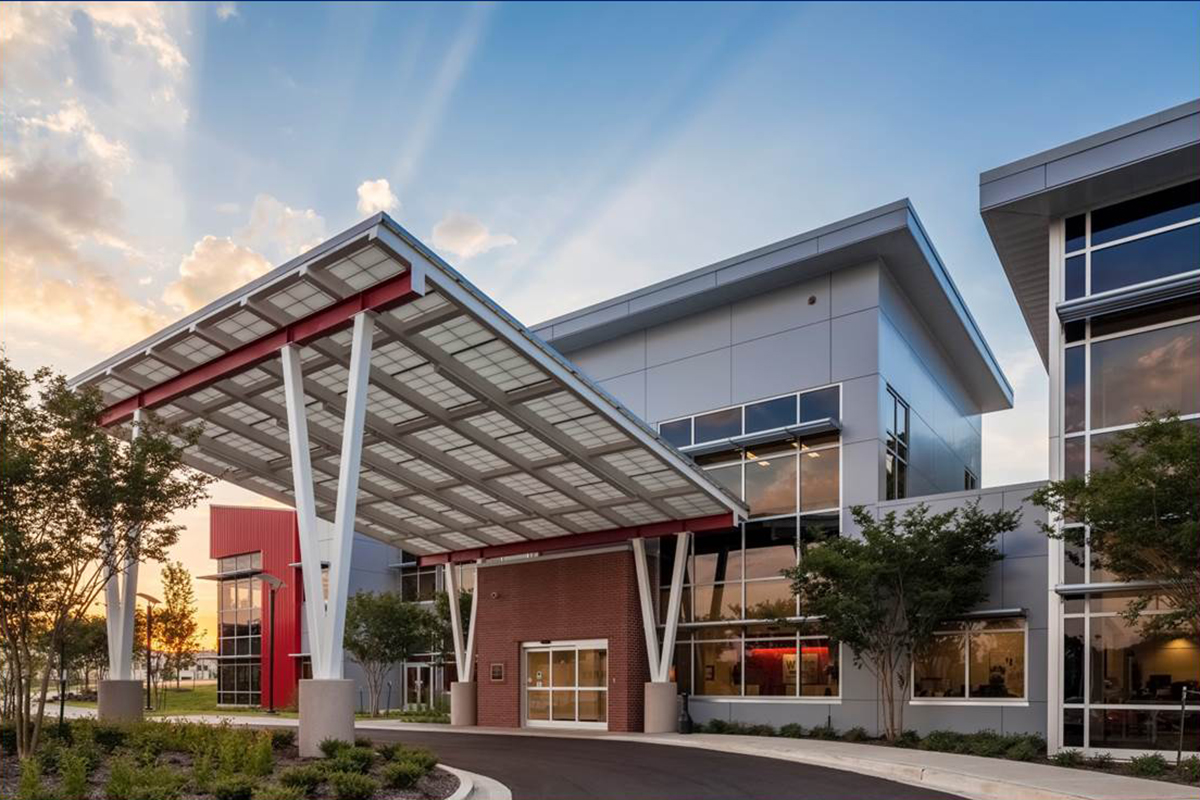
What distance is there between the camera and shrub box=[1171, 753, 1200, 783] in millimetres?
16594

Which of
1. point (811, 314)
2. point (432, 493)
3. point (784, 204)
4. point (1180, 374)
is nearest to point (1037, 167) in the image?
point (1180, 374)

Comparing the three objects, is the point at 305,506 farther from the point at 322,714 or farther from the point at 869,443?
the point at 869,443

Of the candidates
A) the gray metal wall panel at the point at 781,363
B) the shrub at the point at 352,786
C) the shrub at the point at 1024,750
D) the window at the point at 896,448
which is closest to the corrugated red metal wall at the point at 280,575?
the gray metal wall panel at the point at 781,363

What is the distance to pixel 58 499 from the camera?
58.6ft

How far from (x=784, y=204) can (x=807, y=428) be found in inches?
614

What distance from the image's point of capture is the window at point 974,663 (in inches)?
920

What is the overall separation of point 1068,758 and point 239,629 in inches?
1755

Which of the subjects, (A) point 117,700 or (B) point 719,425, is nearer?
(A) point 117,700

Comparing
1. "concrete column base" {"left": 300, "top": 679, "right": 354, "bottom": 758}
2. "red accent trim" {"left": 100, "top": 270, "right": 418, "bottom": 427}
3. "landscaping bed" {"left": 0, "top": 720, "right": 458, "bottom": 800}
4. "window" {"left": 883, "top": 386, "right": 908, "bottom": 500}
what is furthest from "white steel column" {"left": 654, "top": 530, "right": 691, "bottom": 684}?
"red accent trim" {"left": 100, "top": 270, "right": 418, "bottom": 427}

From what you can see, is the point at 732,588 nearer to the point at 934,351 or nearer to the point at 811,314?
the point at 811,314

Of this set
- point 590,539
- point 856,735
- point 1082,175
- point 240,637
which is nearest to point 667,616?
point 590,539

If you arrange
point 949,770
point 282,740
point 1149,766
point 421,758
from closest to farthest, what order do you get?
point 421,758
point 1149,766
point 949,770
point 282,740

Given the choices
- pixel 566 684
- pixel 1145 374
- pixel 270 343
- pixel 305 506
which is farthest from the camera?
pixel 566 684

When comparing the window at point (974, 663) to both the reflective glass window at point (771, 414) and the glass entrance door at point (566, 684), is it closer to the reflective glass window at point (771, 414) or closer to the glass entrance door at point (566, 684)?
the reflective glass window at point (771, 414)
